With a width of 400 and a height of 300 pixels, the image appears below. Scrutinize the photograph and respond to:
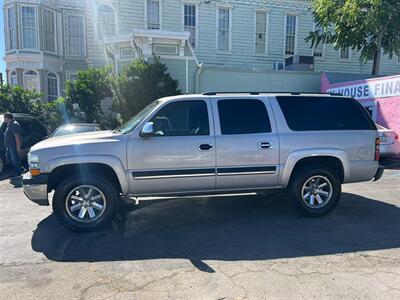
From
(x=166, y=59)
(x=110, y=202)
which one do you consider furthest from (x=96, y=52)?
(x=110, y=202)

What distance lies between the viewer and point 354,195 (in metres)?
7.20

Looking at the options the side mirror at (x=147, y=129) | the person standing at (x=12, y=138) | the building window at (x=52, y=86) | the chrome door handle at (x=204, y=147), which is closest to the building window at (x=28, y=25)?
the building window at (x=52, y=86)

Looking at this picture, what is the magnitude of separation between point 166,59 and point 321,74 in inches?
285

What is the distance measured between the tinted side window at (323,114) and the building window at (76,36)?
16899 mm

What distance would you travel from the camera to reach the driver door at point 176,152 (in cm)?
504

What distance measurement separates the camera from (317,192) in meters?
5.70

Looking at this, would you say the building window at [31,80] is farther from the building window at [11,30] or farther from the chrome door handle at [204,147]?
the chrome door handle at [204,147]

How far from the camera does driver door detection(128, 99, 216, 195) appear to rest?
5.04m

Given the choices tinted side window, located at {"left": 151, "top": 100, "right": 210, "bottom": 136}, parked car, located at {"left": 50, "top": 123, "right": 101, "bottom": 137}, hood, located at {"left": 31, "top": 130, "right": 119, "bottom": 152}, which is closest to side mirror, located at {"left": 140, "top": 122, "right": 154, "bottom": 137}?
tinted side window, located at {"left": 151, "top": 100, "right": 210, "bottom": 136}

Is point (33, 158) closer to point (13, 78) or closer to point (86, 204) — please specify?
point (86, 204)

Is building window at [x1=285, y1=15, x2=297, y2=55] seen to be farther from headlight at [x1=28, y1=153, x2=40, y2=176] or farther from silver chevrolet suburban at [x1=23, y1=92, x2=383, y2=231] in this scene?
headlight at [x1=28, y1=153, x2=40, y2=176]

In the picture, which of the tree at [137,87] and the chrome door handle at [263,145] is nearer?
the chrome door handle at [263,145]

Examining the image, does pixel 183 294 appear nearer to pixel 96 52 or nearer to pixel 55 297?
pixel 55 297

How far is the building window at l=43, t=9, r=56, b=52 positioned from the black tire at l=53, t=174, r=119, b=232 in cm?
1626
